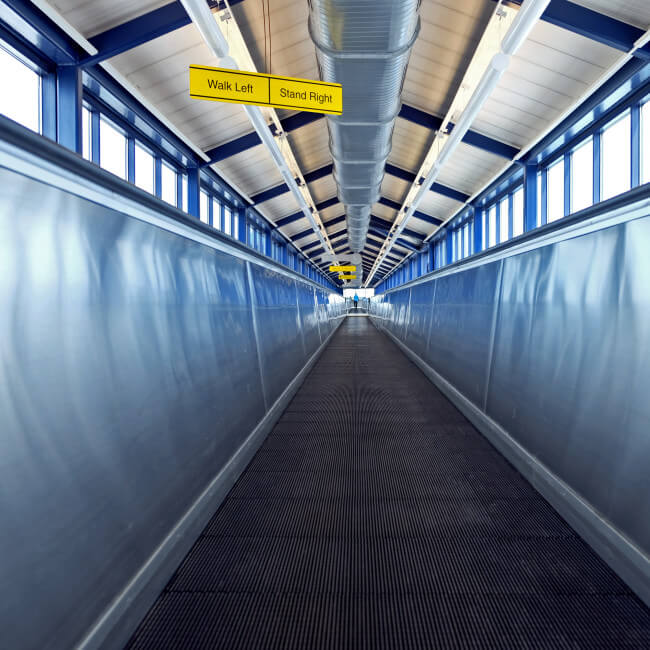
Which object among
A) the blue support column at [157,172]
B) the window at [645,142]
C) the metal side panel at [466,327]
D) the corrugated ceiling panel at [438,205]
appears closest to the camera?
the metal side panel at [466,327]

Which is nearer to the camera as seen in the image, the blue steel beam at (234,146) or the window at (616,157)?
the window at (616,157)

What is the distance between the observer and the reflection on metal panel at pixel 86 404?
983 mm

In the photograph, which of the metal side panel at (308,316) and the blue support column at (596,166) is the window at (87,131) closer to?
the metal side panel at (308,316)

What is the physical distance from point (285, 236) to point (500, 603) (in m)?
20.2

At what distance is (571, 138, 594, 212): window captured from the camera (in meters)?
8.84

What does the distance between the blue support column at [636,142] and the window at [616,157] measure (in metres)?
0.10

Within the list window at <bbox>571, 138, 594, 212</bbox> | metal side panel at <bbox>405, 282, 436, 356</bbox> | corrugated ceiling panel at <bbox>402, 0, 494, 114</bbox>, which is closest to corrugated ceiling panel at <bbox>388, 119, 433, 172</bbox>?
corrugated ceiling panel at <bbox>402, 0, 494, 114</bbox>

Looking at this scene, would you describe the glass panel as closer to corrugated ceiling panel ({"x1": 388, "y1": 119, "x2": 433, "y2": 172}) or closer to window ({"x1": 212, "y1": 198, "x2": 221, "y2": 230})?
corrugated ceiling panel ({"x1": 388, "y1": 119, "x2": 433, "y2": 172})

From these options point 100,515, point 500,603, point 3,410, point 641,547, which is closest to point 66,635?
point 100,515

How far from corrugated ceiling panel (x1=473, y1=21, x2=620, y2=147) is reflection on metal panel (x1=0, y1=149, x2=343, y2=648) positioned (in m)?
7.39

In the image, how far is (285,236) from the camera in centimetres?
2066

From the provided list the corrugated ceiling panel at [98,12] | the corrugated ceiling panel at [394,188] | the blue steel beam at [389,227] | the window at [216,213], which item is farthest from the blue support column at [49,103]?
the blue steel beam at [389,227]

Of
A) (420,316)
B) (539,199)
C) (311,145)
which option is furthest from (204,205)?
(539,199)

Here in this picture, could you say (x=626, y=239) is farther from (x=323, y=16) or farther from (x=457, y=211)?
(x=457, y=211)
